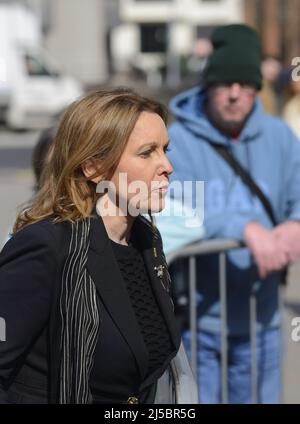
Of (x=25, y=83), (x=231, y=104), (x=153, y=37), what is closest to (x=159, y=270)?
(x=231, y=104)

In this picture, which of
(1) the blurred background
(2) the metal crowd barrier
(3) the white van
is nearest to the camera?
(2) the metal crowd barrier

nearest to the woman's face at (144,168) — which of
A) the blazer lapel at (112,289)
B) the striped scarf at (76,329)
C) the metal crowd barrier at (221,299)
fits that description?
the blazer lapel at (112,289)

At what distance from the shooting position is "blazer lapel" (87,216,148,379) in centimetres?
231

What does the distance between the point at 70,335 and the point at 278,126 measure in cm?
184

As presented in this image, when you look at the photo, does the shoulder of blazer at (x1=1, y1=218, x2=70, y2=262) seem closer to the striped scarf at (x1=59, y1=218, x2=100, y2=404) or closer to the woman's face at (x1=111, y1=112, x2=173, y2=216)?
the striped scarf at (x1=59, y1=218, x2=100, y2=404)

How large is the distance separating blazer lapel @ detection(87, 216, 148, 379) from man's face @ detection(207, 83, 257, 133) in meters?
1.45

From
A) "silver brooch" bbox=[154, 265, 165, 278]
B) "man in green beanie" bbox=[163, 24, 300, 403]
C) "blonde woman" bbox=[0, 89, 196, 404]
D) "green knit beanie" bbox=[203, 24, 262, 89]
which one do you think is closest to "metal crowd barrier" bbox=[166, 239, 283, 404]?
"man in green beanie" bbox=[163, 24, 300, 403]

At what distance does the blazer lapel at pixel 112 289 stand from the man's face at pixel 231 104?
145 centimetres

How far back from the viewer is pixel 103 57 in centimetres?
3912

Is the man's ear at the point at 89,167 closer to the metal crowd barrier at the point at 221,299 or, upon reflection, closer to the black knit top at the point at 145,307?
the black knit top at the point at 145,307

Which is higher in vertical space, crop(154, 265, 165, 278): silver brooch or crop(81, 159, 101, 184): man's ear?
crop(81, 159, 101, 184): man's ear

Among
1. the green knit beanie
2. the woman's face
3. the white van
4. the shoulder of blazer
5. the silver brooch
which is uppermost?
the green knit beanie

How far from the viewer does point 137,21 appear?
215 ft

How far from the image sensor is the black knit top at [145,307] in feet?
7.91
